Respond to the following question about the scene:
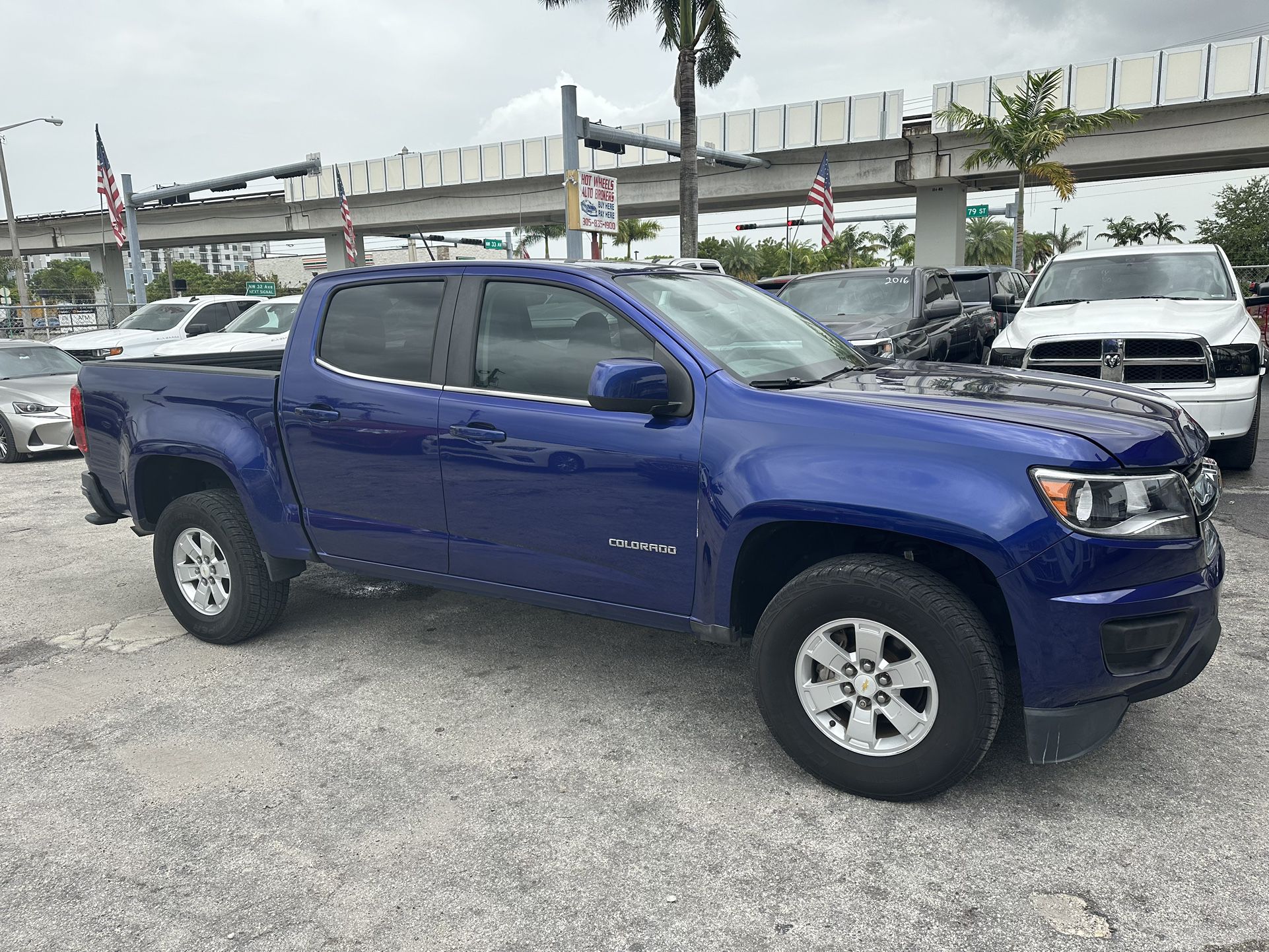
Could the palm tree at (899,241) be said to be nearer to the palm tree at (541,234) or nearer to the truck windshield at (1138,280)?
the palm tree at (541,234)

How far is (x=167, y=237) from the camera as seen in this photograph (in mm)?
49531

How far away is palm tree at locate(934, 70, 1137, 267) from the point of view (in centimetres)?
2112

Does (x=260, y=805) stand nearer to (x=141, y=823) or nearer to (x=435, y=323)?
(x=141, y=823)

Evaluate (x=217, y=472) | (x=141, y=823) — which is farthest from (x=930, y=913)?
(x=217, y=472)

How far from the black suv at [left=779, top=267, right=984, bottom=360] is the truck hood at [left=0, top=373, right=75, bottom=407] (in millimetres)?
8576

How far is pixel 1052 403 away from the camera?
3215 millimetres

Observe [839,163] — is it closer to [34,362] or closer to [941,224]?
[941,224]

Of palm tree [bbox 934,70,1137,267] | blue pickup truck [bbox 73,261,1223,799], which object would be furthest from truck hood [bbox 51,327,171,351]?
palm tree [bbox 934,70,1137,267]

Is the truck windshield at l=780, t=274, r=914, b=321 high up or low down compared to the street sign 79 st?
down

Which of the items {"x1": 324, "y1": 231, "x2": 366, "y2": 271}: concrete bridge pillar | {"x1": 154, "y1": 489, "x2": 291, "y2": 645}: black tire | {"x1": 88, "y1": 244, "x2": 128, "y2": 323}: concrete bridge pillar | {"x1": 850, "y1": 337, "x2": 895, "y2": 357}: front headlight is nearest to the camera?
{"x1": 154, "y1": 489, "x2": 291, "y2": 645}: black tire

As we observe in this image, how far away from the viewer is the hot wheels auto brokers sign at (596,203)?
16609mm

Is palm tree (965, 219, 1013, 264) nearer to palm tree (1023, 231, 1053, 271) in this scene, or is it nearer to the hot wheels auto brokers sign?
palm tree (1023, 231, 1053, 271)

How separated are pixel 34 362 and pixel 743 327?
37.9ft

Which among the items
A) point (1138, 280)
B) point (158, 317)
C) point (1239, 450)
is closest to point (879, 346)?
point (1138, 280)
